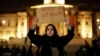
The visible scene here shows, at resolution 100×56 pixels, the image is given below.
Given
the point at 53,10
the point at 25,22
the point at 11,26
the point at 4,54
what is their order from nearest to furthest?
1. the point at 4,54
2. the point at 53,10
3. the point at 25,22
4. the point at 11,26

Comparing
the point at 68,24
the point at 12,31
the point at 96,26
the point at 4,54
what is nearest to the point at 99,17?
the point at 96,26

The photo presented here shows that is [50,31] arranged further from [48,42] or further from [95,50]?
[95,50]

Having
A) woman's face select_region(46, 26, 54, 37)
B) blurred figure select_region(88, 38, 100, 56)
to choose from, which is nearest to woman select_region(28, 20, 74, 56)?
woman's face select_region(46, 26, 54, 37)

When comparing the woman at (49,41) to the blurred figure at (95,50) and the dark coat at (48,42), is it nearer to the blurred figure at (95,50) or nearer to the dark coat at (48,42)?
the dark coat at (48,42)

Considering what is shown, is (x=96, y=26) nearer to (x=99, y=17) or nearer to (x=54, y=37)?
(x=99, y=17)

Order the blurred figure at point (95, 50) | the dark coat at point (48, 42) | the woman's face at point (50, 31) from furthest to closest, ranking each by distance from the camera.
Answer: the blurred figure at point (95, 50)
the woman's face at point (50, 31)
the dark coat at point (48, 42)


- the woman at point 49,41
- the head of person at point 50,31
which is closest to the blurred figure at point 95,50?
the woman at point 49,41

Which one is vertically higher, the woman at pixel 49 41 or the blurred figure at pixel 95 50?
the woman at pixel 49 41

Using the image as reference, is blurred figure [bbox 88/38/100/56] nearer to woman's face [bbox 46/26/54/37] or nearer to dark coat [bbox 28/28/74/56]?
dark coat [bbox 28/28/74/56]

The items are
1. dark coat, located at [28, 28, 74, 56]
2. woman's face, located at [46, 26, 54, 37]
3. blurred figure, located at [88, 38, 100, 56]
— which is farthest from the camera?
blurred figure, located at [88, 38, 100, 56]

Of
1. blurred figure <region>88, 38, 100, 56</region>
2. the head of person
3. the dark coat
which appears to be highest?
the head of person

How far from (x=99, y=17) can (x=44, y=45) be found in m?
57.1

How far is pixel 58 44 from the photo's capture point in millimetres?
5789

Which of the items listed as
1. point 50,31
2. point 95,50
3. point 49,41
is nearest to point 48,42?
point 49,41
